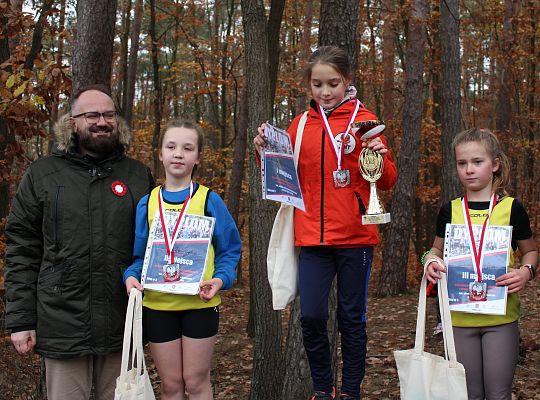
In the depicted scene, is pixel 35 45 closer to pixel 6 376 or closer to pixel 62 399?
pixel 6 376

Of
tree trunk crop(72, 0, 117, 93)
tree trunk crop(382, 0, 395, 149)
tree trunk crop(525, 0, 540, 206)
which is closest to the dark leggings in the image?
tree trunk crop(72, 0, 117, 93)

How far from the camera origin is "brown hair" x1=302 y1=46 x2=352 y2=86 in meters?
3.74

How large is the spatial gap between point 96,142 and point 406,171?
37.0 feet

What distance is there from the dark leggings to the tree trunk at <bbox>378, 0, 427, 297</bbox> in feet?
35.3

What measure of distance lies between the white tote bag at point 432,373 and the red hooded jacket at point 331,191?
2.23ft

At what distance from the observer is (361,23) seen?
62.2ft

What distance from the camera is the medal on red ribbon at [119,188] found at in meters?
Result: 3.69

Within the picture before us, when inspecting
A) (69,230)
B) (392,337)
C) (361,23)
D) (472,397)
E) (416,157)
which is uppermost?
(361,23)

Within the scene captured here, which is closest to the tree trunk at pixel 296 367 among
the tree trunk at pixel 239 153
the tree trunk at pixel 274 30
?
the tree trunk at pixel 274 30

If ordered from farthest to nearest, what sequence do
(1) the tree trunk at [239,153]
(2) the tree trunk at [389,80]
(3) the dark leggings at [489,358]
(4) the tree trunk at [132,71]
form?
1. (2) the tree trunk at [389,80]
2. (4) the tree trunk at [132,71]
3. (1) the tree trunk at [239,153]
4. (3) the dark leggings at [489,358]

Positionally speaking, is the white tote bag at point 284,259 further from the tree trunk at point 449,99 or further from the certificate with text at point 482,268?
the tree trunk at point 449,99

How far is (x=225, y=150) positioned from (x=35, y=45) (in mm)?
11389

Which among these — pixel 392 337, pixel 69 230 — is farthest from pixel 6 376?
pixel 392 337

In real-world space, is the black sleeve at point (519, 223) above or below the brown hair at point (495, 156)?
below
